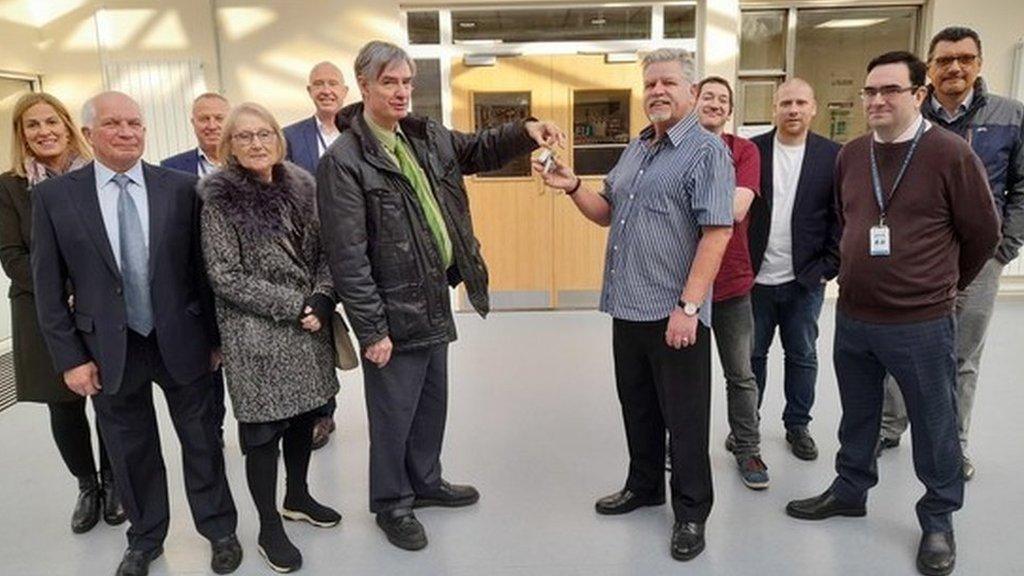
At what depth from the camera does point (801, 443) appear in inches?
118

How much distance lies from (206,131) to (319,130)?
54cm

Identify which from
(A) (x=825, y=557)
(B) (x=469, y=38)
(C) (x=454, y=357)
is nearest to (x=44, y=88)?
(B) (x=469, y=38)

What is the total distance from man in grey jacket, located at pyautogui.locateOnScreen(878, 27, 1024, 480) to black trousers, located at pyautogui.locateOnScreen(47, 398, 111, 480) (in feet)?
10.6

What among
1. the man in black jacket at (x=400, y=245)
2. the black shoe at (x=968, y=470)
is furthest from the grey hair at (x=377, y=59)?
the black shoe at (x=968, y=470)

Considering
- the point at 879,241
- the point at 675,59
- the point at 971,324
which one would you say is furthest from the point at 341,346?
the point at 971,324

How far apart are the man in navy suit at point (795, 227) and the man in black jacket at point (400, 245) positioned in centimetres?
102

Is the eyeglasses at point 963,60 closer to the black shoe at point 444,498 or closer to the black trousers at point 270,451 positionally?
the black shoe at point 444,498

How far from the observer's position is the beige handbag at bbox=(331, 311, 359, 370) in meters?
2.26

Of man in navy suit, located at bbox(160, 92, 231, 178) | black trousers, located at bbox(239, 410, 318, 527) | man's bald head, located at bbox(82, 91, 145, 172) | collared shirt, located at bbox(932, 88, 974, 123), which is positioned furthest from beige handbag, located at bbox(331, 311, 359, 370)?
collared shirt, located at bbox(932, 88, 974, 123)

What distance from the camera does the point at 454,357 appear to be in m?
4.64

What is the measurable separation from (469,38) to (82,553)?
4.55m

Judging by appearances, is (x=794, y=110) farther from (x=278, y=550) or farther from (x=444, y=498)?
(x=278, y=550)

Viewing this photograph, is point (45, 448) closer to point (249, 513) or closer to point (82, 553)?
point (82, 553)

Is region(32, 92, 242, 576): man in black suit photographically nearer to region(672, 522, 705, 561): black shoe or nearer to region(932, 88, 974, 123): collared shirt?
region(672, 522, 705, 561): black shoe
